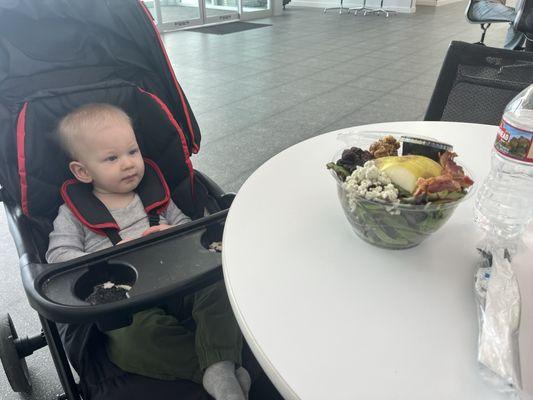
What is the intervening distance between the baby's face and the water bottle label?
81cm

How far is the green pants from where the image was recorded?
85 cm

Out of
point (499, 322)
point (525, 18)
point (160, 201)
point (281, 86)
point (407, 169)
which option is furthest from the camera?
point (281, 86)

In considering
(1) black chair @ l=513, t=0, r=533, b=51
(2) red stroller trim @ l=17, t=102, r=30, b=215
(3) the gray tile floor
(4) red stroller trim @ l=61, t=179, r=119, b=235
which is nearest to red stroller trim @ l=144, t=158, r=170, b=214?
(4) red stroller trim @ l=61, t=179, r=119, b=235

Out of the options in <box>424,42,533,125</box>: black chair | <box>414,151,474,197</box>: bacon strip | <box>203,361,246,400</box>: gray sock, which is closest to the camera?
<box>414,151,474,197</box>: bacon strip

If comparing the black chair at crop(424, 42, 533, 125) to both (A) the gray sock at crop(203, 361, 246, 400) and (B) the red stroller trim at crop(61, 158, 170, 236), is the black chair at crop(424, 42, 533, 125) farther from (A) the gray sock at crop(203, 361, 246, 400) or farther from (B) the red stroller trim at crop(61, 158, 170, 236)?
(A) the gray sock at crop(203, 361, 246, 400)

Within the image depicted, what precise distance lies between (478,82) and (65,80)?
1193 mm

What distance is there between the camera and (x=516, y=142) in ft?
1.90

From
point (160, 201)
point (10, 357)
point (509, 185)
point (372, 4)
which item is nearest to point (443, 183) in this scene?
point (509, 185)

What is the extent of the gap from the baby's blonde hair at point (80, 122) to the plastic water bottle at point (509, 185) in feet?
2.71

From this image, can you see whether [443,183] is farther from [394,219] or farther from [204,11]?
[204,11]

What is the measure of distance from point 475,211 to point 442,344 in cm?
31

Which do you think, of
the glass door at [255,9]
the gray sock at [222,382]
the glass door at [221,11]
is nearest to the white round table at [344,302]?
the gray sock at [222,382]

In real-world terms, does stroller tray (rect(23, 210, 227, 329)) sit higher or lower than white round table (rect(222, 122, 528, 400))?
lower

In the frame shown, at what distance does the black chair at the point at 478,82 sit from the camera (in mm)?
1271
